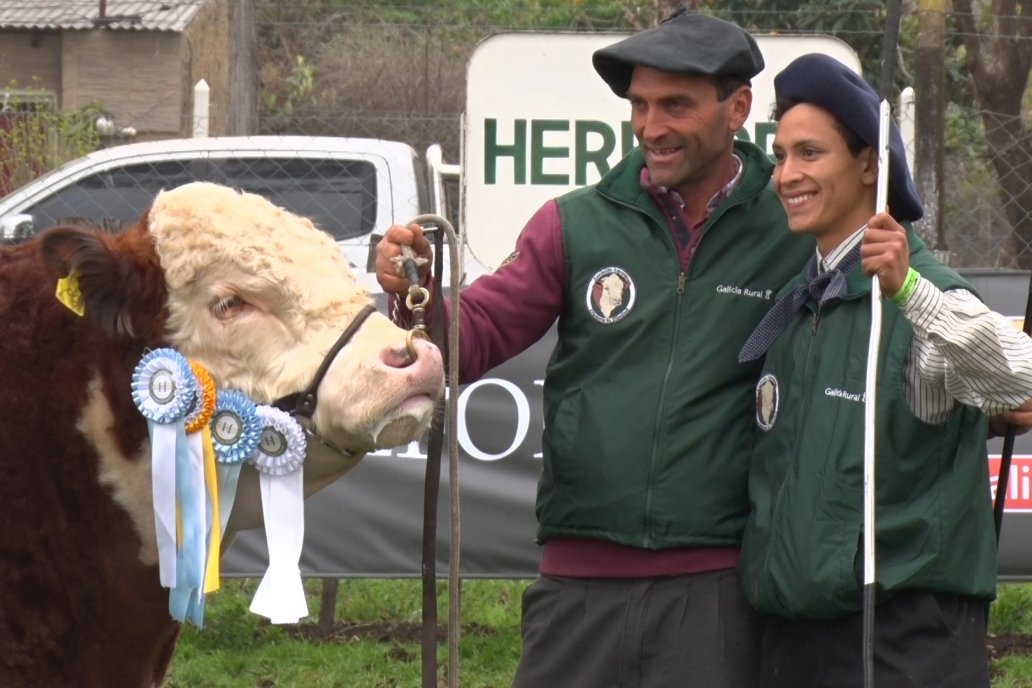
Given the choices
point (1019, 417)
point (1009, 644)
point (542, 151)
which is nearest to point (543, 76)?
point (542, 151)

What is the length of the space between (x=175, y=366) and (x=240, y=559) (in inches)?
142

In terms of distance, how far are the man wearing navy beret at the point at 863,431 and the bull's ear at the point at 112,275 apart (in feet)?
4.14

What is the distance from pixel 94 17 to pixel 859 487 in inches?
718

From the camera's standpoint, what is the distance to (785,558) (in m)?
2.97

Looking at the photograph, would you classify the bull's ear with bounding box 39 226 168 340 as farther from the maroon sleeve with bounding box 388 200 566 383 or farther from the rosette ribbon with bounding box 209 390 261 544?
the maroon sleeve with bounding box 388 200 566 383

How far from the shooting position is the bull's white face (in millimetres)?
2756

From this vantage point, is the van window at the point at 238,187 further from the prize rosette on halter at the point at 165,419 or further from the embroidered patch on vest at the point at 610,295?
the prize rosette on halter at the point at 165,419

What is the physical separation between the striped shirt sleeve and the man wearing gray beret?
535 millimetres

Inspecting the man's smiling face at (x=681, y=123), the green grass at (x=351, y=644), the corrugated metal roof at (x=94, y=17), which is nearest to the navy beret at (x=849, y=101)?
the man's smiling face at (x=681, y=123)

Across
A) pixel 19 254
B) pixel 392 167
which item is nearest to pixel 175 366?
pixel 19 254

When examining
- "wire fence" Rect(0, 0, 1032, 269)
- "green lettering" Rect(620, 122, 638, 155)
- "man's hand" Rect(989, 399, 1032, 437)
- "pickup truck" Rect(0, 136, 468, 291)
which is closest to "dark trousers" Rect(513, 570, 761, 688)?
"man's hand" Rect(989, 399, 1032, 437)

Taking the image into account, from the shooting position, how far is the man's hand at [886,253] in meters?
2.72

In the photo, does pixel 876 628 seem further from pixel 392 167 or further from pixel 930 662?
pixel 392 167

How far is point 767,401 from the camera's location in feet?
10.3
